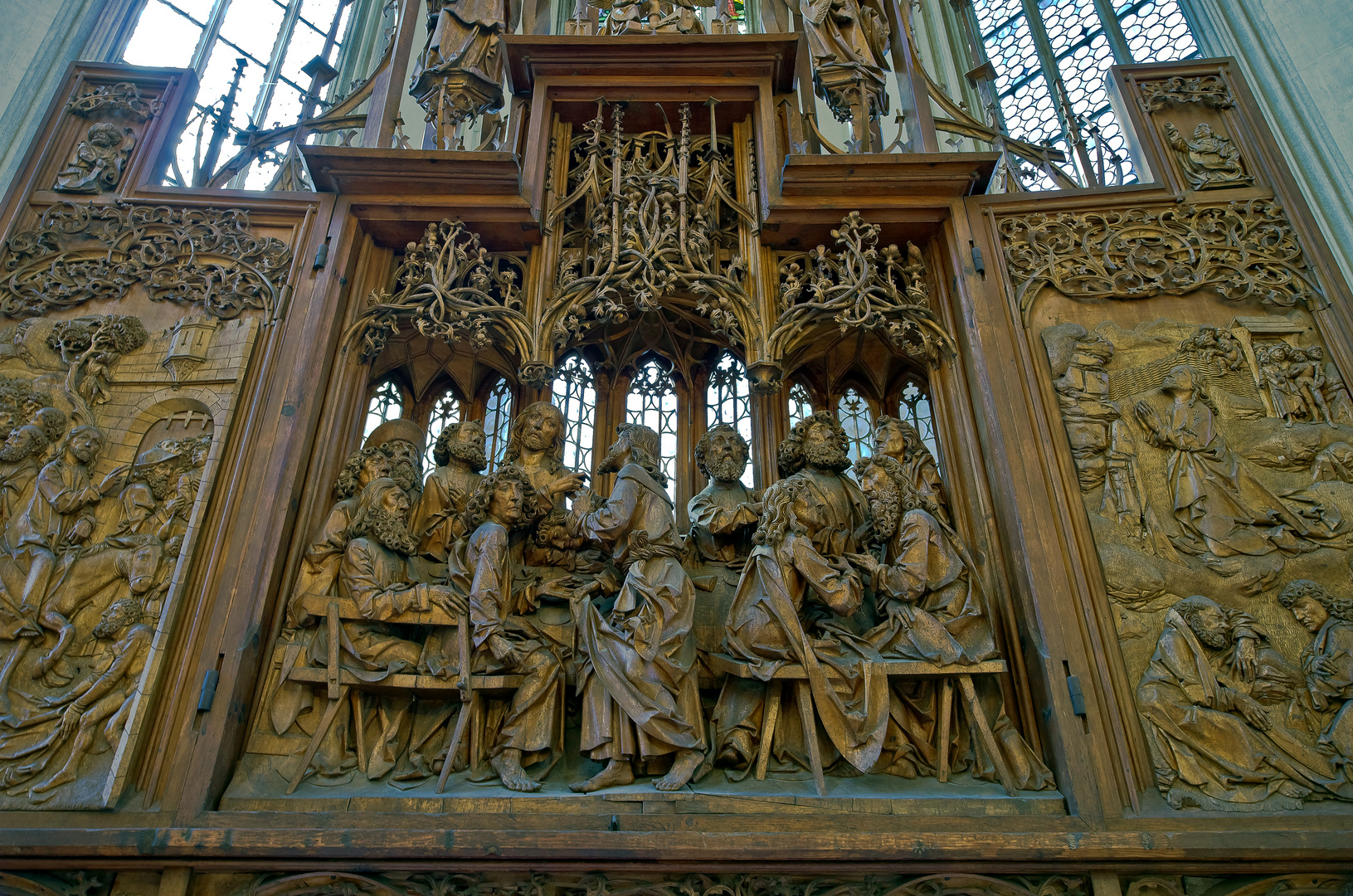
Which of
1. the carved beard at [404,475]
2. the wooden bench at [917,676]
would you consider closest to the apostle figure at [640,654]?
the wooden bench at [917,676]

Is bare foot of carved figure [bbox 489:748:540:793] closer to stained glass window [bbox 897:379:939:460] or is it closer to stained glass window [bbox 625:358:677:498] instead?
stained glass window [bbox 625:358:677:498]

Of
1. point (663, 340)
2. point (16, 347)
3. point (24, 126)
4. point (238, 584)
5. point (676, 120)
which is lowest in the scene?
point (238, 584)

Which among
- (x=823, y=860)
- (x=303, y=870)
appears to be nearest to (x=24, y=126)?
(x=303, y=870)

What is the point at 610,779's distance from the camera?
14.1 feet

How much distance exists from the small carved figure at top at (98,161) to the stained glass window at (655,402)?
358cm

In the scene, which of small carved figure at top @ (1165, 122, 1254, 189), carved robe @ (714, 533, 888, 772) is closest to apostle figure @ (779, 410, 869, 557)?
carved robe @ (714, 533, 888, 772)

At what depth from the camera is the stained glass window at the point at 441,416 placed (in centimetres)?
643

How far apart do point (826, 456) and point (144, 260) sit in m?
4.28

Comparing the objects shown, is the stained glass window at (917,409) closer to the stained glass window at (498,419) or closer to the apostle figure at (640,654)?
the apostle figure at (640,654)

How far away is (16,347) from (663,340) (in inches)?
153

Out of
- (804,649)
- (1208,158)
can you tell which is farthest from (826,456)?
(1208,158)

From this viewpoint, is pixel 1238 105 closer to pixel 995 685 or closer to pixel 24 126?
pixel 995 685

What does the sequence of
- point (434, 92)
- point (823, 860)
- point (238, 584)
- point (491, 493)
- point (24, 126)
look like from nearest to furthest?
point (823, 860) < point (238, 584) < point (491, 493) < point (24, 126) < point (434, 92)

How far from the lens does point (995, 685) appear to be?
471cm
